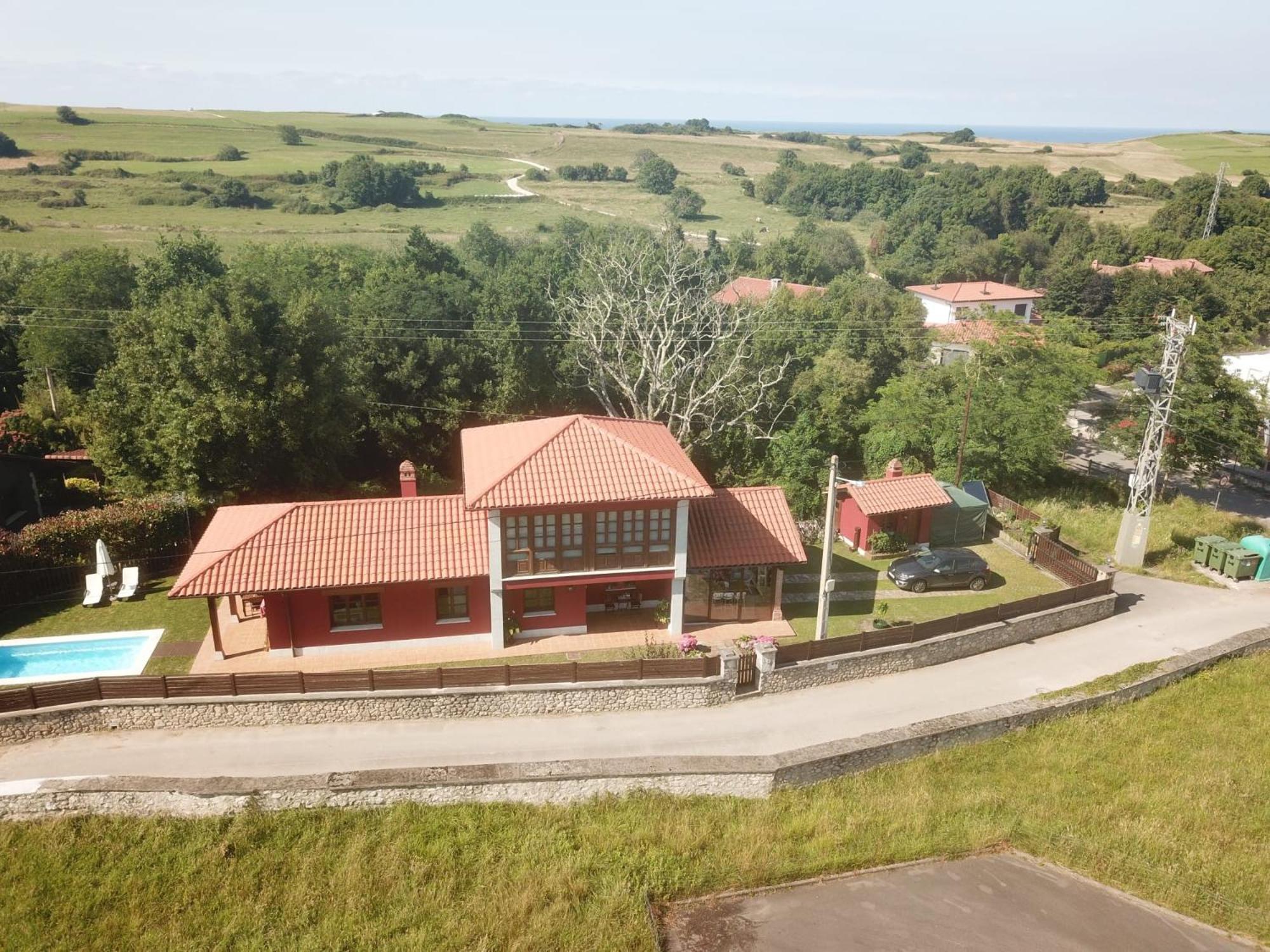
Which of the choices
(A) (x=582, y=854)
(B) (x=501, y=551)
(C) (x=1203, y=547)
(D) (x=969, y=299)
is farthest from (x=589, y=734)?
(D) (x=969, y=299)

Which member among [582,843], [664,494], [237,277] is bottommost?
[582,843]

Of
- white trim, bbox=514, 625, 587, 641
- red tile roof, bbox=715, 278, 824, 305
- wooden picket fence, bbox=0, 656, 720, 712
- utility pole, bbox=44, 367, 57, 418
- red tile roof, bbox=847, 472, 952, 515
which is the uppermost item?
red tile roof, bbox=715, 278, 824, 305

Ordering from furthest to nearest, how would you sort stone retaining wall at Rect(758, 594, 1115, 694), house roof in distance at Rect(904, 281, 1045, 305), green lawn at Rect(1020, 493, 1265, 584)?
1. house roof in distance at Rect(904, 281, 1045, 305)
2. green lawn at Rect(1020, 493, 1265, 584)
3. stone retaining wall at Rect(758, 594, 1115, 694)

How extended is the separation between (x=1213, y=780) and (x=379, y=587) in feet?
70.5

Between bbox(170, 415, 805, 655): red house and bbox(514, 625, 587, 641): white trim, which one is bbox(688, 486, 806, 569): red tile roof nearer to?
bbox(170, 415, 805, 655): red house

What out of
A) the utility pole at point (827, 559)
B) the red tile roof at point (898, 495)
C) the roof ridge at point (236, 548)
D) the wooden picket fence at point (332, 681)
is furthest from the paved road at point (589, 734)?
the red tile roof at point (898, 495)

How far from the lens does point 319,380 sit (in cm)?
3152

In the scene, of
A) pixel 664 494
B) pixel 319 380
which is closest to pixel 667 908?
pixel 664 494

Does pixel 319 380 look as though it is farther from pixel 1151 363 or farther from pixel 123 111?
pixel 123 111

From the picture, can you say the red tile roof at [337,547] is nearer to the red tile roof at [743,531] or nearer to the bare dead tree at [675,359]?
the red tile roof at [743,531]

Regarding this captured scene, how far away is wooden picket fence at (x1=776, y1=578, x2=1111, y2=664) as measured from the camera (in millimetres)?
23344

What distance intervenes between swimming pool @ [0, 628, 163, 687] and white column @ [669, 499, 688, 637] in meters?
14.8

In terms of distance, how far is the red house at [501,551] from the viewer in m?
23.4

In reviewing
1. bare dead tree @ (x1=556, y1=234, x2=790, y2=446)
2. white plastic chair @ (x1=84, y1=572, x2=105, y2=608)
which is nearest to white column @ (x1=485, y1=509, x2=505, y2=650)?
white plastic chair @ (x1=84, y1=572, x2=105, y2=608)
